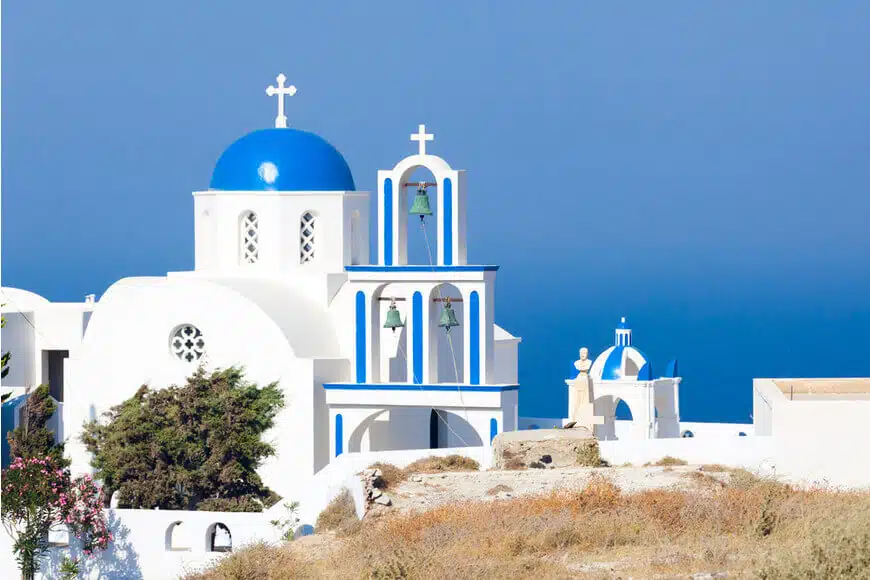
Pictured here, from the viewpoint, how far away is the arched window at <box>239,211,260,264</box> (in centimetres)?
3300

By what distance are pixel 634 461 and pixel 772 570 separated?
9.40 meters

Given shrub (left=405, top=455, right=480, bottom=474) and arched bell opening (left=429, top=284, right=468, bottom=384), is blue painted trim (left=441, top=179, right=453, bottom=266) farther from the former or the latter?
shrub (left=405, top=455, right=480, bottom=474)

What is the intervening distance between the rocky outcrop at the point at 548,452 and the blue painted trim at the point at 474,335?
2.73 m

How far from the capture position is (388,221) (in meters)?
30.9

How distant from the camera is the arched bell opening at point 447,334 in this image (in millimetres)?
30484

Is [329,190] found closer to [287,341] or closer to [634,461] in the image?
[287,341]

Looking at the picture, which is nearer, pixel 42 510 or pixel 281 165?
pixel 42 510

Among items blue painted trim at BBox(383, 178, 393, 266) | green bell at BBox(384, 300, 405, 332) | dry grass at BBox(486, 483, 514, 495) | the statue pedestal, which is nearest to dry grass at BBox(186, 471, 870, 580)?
dry grass at BBox(486, 483, 514, 495)

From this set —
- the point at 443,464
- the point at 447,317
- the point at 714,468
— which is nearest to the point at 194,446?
the point at 447,317

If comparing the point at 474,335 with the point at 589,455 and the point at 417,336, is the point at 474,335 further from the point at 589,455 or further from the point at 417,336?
the point at 589,455

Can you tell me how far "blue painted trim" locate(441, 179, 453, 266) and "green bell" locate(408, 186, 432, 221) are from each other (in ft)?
1.12

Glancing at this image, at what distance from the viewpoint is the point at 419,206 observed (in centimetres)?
3077

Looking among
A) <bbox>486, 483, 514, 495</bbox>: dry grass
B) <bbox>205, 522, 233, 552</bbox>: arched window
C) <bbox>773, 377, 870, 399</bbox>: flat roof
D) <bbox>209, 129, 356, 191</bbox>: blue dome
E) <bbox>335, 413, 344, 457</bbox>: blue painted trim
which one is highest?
<bbox>209, 129, 356, 191</bbox>: blue dome

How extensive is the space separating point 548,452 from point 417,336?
12.7 ft
